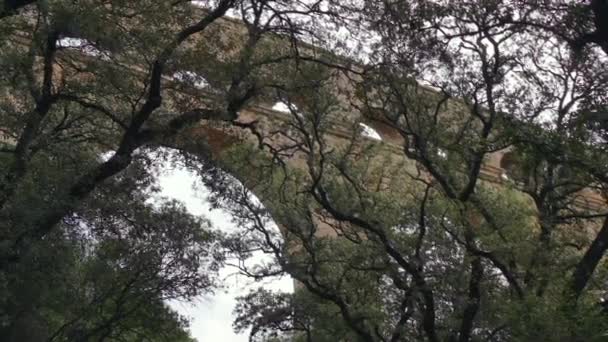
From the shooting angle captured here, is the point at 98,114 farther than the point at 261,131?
No

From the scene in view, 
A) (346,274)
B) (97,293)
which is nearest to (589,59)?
(346,274)

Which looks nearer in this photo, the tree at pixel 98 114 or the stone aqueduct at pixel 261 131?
the tree at pixel 98 114

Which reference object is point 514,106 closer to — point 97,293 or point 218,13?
point 218,13

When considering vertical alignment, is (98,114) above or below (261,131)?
below

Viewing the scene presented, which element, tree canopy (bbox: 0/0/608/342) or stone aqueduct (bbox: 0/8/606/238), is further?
stone aqueduct (bbox: 0/8/606/238)

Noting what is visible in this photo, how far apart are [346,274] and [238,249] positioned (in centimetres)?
168

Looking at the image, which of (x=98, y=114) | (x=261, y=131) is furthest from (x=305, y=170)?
(x=98, y=114)

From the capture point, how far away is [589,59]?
835 centimetres

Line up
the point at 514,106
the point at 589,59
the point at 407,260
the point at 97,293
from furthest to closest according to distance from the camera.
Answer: the point at 97,293 → the point at 407,260 → the point at 514,106 → the point at 589,59

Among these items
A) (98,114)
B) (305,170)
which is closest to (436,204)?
(305,170)

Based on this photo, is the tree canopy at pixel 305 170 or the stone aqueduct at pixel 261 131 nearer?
the tree canopy at pixel 305 170

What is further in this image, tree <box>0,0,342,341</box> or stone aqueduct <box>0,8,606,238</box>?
Answer: stone aqueduct <box>0,8,606,238</box>

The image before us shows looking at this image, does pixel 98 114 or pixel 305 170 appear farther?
pixel 305 170

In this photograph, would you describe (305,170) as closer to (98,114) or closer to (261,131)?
(261,131)
